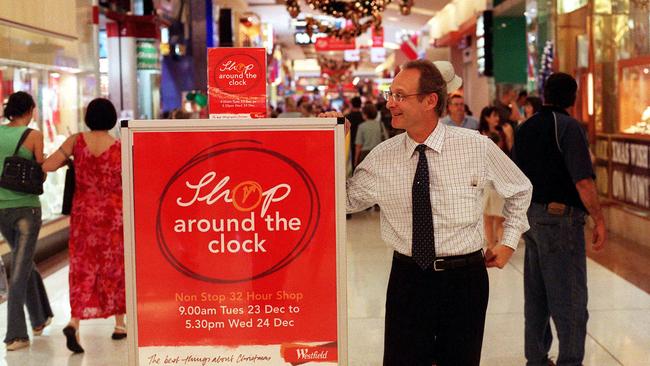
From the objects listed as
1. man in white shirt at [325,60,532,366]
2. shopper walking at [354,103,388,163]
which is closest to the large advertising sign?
man in white shirt at [325,60,532,366]

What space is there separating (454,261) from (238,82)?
96 cm

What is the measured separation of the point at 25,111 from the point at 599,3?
754 centimetres

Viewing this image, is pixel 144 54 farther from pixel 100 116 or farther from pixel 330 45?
pixel 330 45

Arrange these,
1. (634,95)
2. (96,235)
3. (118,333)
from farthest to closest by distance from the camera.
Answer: (634,95), (118,333), (96,235)

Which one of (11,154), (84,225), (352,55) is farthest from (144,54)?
(352,55)

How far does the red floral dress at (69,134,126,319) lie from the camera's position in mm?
5820

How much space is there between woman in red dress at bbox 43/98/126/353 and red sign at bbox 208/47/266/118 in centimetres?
285

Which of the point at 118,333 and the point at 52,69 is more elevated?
the point at 52,69

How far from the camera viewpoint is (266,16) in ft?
103

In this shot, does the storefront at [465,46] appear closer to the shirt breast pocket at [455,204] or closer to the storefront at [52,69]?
the storefront at [52,69]

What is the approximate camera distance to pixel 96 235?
5.90 meters

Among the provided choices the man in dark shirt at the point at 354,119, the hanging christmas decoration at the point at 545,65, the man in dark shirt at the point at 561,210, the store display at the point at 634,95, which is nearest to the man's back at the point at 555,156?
the man in dark shirt at the point at 561,210

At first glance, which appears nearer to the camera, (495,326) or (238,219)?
(238,219)

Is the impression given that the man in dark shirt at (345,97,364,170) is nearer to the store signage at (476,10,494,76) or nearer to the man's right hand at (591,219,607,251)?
the store signage at (476,10,494,76)
